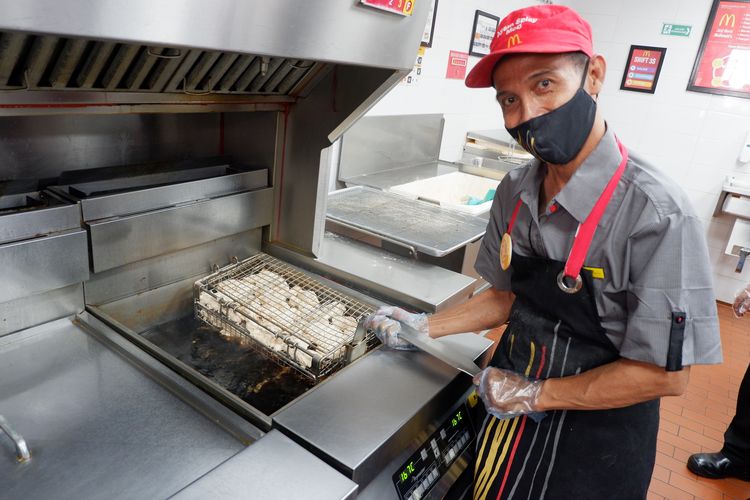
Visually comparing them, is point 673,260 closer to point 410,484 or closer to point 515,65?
point 515,65

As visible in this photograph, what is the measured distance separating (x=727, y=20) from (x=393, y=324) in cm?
489

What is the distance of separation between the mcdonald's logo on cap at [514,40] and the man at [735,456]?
2.56m

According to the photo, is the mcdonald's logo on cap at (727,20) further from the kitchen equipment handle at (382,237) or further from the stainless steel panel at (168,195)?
the stainless steel panel at (168,195)

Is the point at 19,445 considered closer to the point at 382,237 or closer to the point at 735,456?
the point at 382,237

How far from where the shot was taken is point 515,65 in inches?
40.9

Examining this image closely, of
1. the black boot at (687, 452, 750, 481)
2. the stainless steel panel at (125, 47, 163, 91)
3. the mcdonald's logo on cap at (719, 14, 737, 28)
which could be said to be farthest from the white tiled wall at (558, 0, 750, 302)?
the stainless steel panel at (125, 47, 163, 91)

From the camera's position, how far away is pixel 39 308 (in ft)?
3.78

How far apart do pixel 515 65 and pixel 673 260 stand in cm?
49

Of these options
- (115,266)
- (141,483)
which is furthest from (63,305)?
(141,483)

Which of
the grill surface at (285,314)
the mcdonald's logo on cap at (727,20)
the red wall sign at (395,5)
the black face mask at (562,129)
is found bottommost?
the grill surface at (285,314)

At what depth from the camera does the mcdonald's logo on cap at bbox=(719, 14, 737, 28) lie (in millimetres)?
4393

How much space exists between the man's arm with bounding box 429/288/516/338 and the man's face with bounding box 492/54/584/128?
530 mm

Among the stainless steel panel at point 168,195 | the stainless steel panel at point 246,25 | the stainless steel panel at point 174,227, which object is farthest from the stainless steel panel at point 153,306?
the stainless steel panel at point 246,25

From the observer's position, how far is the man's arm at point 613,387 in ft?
3.30
